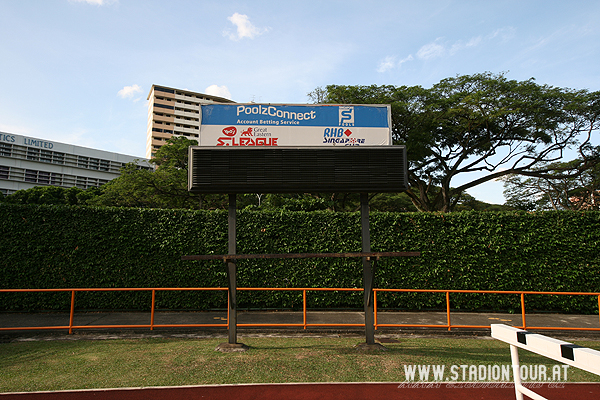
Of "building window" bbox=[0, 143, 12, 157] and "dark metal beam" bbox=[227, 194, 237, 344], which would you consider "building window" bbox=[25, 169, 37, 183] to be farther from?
"dark metal beam" bbox=[227, 194, 237, 344]

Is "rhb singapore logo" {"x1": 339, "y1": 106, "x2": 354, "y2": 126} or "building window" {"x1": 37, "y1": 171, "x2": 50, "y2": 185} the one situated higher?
"building window" {"x1": 37, "y1": 171, "x2": 50, "y2": 185}

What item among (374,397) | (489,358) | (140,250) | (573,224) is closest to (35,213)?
(140,250)

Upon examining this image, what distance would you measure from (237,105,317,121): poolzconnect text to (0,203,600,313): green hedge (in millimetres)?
5727

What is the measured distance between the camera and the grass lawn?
512 cm

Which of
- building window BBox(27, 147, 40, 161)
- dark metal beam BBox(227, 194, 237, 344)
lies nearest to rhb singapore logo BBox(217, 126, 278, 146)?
dark metal beam BBox(227, 194, 237, 344)

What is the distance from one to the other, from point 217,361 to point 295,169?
3.72 metres

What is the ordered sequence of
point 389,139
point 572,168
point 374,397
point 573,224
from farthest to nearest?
point 572,168 < point 573,224 < point 389,139 < point 374,397

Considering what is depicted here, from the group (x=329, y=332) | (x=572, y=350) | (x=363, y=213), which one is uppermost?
(x=363, y=213)

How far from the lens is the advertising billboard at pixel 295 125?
678 centimetres

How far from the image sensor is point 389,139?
22.6 ft

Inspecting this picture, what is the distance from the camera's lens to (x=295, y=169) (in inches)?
253

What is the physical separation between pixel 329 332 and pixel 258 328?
191 centimetres

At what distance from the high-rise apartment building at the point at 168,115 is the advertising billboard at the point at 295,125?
324ft

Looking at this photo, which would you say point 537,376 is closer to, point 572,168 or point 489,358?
point 489,358
